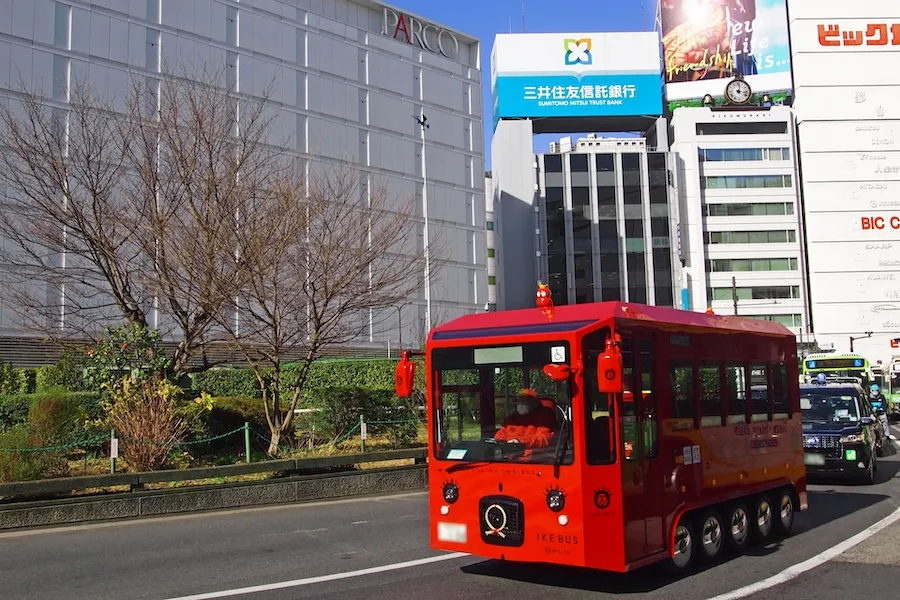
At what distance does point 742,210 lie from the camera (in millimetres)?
81250

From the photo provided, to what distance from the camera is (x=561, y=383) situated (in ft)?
24.2

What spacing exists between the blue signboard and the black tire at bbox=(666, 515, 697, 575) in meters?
76.2

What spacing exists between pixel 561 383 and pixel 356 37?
4853 centimetres

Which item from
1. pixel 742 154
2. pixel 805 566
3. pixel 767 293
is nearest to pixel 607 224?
pixel 742 154

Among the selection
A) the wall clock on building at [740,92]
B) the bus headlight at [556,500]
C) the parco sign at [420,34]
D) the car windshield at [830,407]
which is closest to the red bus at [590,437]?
the bus headlight at [556,500]

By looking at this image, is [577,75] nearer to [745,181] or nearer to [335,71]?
[745,181]

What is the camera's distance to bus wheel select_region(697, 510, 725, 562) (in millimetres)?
8500

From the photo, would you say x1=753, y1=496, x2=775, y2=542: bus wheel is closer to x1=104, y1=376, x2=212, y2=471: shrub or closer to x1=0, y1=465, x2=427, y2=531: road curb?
x1=0, y1=465, x2=427, y2=531: road curb

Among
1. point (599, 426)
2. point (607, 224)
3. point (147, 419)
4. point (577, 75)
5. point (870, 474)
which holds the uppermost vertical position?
point (577, 75)

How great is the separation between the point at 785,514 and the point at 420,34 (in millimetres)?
50543

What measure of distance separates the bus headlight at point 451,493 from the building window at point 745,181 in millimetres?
78765

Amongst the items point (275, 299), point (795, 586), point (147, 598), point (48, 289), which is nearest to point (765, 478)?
point (795, 586)

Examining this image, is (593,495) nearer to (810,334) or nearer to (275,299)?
(275,299)

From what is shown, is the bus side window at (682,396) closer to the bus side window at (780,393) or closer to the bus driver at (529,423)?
the bus driver at (529,423)
